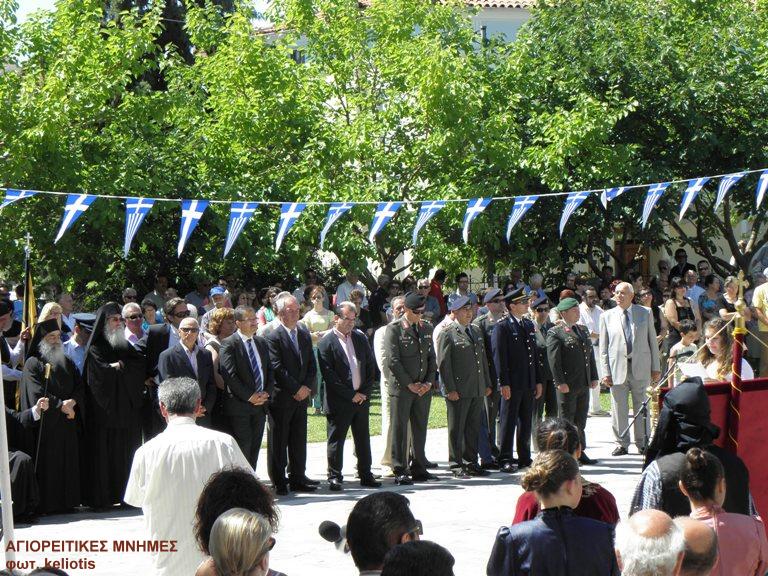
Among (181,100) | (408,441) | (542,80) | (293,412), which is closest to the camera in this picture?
(293,412)

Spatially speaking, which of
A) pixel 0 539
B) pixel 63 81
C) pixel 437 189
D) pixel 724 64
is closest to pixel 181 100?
pixel 63 81

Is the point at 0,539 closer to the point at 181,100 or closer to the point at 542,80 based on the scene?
the point at 181,100

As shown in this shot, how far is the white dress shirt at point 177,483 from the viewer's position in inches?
252

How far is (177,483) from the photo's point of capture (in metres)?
6.42

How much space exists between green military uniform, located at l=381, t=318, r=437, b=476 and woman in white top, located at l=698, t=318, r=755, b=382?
4.09 m

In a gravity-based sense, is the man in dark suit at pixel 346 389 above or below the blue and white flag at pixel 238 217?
below

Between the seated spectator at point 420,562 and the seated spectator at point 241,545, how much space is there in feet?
1.82

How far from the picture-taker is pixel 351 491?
12.8 m

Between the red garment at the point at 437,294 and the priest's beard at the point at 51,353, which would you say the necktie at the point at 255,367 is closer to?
the priest's beard at the point at 51,353

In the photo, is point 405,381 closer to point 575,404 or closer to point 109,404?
point 575,404

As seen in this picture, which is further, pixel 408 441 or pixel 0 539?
pixel 408 441

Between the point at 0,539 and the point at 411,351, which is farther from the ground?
the point at 411,351

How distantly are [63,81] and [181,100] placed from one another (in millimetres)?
2783

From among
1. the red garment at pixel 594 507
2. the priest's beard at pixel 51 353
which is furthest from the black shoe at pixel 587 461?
the red garment at pixel 594 507
